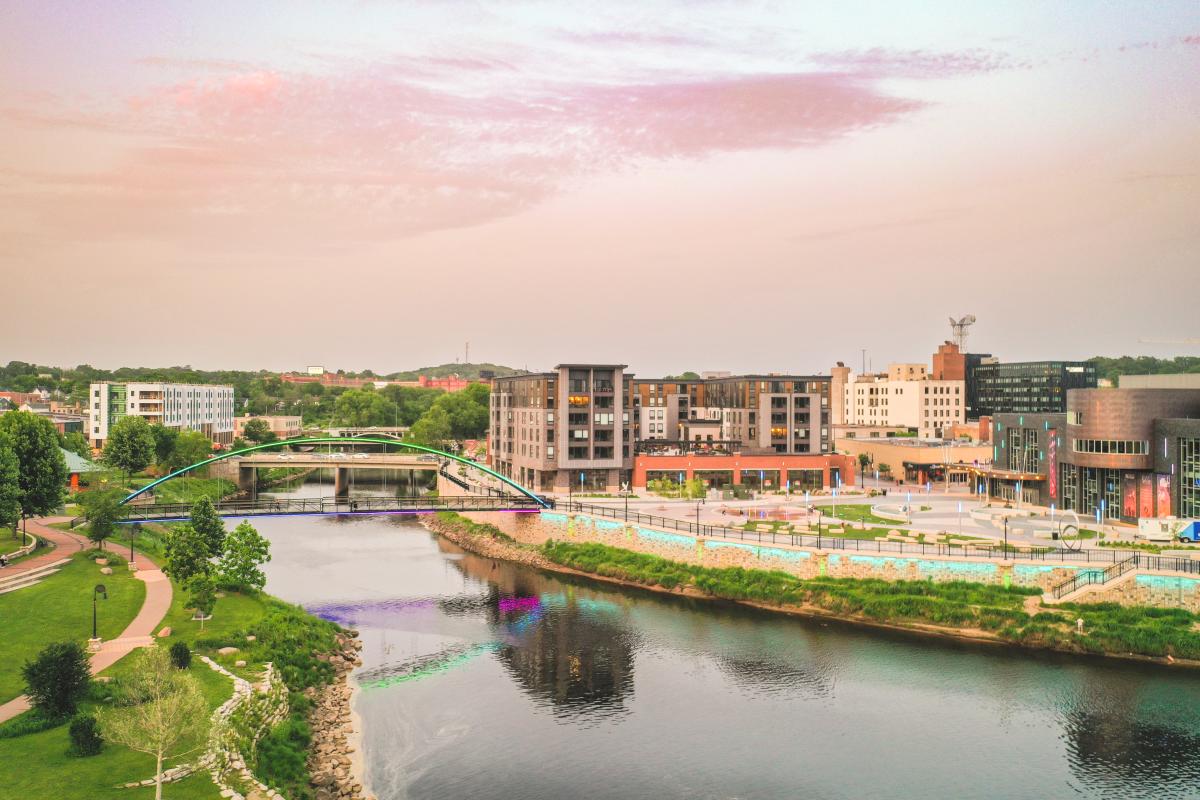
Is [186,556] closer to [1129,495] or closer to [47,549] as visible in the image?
[47,549]

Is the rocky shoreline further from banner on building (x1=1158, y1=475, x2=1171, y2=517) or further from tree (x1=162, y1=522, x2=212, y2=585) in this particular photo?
banner on building (x1=1158, y1=475, x2=1171, y2=517)

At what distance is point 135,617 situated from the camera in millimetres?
36531

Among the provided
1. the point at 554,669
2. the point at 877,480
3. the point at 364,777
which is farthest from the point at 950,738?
the point at 877,480

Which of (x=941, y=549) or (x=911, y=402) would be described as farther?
(x=911, y=402)

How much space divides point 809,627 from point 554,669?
12773 millimetres

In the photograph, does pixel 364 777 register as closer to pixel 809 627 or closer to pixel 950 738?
pixel 950 738

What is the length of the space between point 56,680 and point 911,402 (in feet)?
375

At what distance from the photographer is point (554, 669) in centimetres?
3819

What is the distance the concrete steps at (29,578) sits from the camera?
38531mm

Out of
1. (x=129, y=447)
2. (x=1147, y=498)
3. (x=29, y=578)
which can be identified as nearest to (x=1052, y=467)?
(x=1147, y=498)

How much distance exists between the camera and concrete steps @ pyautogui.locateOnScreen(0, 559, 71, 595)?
38531 mm

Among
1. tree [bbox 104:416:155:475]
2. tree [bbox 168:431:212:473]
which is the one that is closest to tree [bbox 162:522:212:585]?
tree [bbox 104:416:155:475]

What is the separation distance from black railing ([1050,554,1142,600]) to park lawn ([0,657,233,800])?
1396 inches

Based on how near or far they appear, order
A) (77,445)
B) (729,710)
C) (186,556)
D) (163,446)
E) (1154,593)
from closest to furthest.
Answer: (729,710) → (186,556) → (1154,593) → (163,446) → (77,445)
